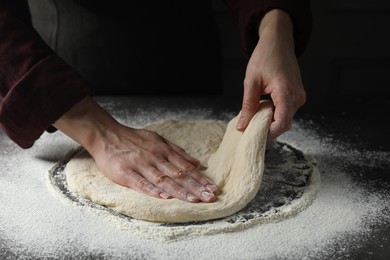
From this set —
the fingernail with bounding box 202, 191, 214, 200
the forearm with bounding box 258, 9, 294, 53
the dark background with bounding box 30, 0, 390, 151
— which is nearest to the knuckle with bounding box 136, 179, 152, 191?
the fingernail with bounding box 202, 191, 214, 200

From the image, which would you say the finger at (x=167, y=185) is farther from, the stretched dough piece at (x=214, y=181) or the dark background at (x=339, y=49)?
the dark background at (x=339, y=49)

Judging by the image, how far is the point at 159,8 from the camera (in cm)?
154

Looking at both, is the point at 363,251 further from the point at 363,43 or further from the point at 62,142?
the point at 363,43

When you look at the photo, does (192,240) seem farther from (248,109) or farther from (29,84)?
(29,84)

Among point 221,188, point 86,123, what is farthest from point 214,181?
point 86,123

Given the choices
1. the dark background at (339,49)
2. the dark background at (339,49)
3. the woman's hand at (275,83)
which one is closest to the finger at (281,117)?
the woman's hand at (275,83)

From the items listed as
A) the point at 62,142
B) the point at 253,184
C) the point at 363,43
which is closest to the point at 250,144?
the point at 253,184

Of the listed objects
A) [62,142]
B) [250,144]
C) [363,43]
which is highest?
[250,144]

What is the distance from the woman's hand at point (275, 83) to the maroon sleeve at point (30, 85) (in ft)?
1.03

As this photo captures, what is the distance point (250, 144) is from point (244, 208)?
0.11 m

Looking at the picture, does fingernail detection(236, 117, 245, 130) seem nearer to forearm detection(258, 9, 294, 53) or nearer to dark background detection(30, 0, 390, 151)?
forearm detection(258, 9, 294, 53)

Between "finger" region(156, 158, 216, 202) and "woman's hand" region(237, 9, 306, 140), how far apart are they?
0.14m

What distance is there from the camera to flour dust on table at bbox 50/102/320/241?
0.92 m

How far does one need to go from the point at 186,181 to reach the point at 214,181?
6 centimetres
